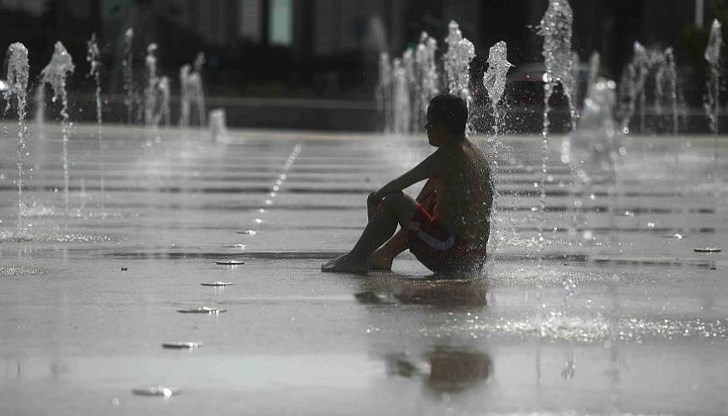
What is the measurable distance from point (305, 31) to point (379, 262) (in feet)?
143

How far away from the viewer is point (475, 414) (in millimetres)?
A: 6000

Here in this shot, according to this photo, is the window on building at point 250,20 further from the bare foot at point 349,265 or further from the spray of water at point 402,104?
the bare foot at point 349,265

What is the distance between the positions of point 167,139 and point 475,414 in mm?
27974

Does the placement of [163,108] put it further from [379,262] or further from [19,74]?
[379,262]

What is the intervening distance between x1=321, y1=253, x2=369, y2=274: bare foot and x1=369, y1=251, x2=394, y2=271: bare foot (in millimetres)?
87

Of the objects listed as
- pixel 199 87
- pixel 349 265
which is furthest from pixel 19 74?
pixel 199 87

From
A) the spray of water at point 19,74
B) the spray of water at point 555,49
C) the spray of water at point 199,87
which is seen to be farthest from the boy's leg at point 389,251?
the spray of water at point 199,87

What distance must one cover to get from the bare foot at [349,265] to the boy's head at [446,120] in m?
0.81

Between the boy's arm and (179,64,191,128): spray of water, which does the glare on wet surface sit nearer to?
the boy's arm

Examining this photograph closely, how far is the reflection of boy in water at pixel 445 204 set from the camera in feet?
31.4

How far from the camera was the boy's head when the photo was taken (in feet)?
31.8

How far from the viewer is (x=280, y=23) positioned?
175 ft

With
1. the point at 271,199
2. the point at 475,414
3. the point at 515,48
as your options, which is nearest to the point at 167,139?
the point at 271,199

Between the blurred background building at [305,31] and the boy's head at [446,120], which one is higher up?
the blurred background building at [305,31]
